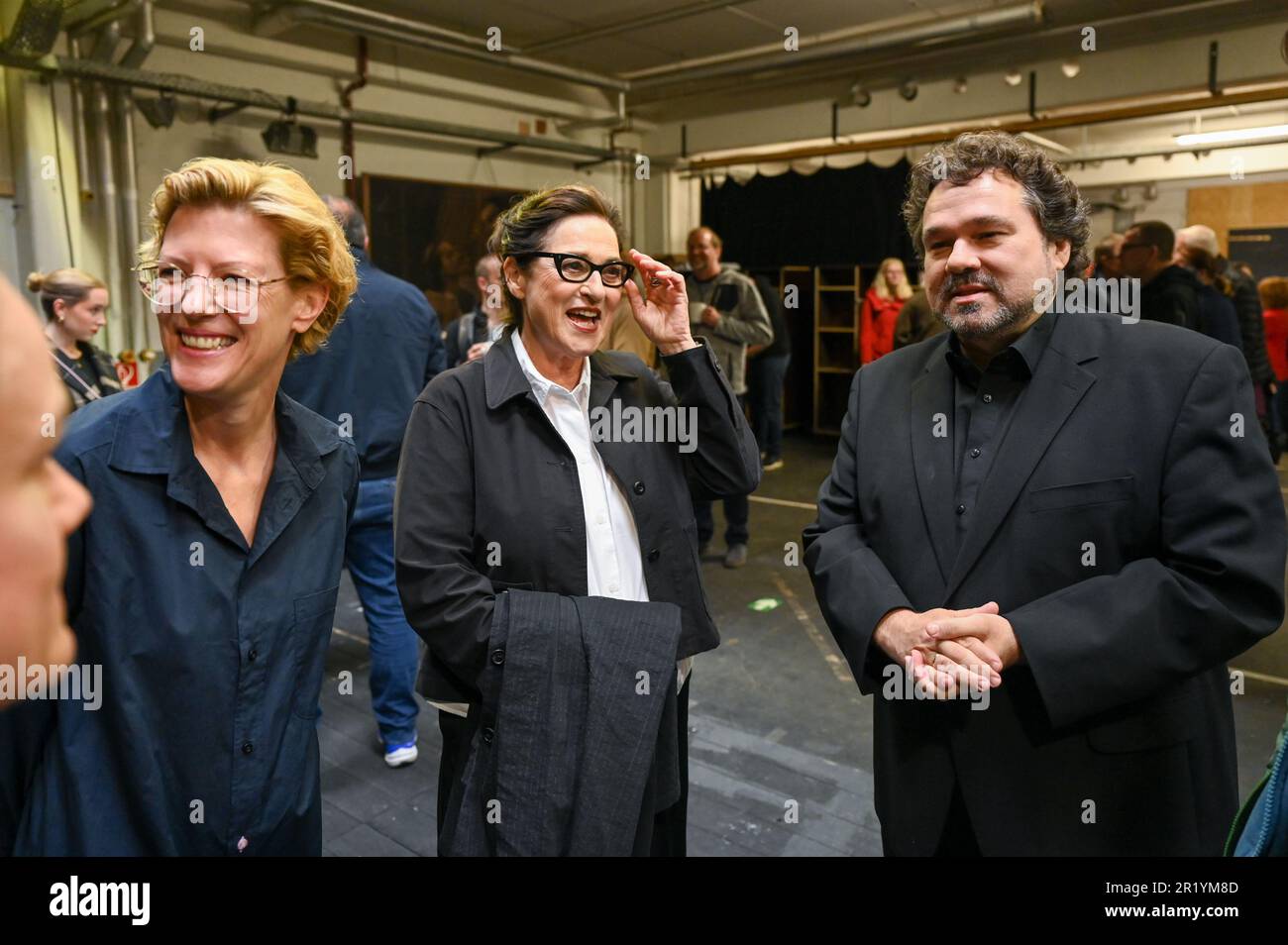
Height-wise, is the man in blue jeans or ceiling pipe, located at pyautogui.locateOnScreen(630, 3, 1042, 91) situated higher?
ceiling pipe, located at pyautogui.locateOnScreen(630, 3, 1042, 91)

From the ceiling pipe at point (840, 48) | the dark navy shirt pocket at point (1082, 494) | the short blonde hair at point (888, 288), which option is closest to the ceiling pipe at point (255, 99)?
the ceiling pipe at point (840, 48)

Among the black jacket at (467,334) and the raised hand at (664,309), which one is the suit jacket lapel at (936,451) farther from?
the black jacket at (467,334)

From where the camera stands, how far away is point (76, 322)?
12.8 ft

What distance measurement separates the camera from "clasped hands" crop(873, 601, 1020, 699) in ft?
4.52

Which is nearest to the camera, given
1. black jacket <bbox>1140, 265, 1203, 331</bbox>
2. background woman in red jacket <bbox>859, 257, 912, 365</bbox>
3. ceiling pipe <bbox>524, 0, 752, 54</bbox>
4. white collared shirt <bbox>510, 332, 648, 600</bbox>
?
white collared shirt <bbox>510, 332, 648, 600</bbox>

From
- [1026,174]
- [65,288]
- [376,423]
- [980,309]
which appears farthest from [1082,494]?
[65,288]

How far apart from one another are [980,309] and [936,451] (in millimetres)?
255

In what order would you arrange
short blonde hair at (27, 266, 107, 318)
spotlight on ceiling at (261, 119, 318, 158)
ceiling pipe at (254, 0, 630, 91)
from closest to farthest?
short blonde hair at (27, 266, 107, 318) → ceiling pipe at (254, 0, 630, 91) → spotlight on ceiling at (261, 119, 318, 158)

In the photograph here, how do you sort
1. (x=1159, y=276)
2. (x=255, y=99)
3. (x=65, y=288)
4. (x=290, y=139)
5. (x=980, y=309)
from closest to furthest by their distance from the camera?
1. (x=980, y=309)
2. (x=65, y=288)
3. (x=1159, y=276)
4. (x=255, y=99)
5. (x=290, y=139)

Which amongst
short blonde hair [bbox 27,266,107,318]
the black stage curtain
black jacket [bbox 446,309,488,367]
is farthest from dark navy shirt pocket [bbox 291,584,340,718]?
the black stage curtain

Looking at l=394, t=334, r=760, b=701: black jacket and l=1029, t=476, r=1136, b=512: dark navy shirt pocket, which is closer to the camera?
l=1029, t=476, r=1136, b=512: dark navy shirt pocket

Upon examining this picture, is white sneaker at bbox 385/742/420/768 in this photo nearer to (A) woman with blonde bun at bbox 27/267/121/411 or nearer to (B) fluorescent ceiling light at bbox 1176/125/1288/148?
(A) woman with blonde bun at bbox 27/267/121/411

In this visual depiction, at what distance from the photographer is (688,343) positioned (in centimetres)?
182

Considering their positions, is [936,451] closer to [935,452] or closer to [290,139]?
[935,452]
